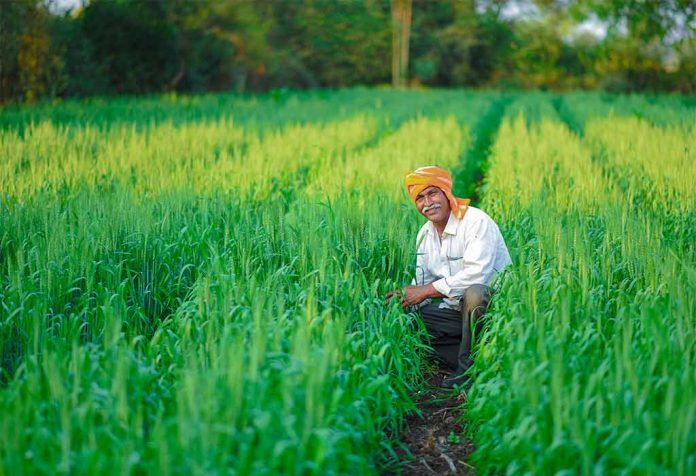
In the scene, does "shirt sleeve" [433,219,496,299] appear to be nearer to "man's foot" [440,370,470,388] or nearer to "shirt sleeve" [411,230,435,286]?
"shirt sleeve" [411,230,435,286]

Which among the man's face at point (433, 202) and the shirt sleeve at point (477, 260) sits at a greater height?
the man's face at point (433, 202)

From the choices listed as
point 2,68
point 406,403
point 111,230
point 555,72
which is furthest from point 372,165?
point 555,72

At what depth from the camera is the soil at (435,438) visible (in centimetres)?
310

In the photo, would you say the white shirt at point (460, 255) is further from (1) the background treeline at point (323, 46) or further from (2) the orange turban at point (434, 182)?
(1) the background treeline at point (323, 46)

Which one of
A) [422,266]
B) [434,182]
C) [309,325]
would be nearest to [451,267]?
[422,266]

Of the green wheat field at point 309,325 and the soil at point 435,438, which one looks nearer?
the green wheat field at point 309,325

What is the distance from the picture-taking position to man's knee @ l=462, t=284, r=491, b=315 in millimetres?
3984

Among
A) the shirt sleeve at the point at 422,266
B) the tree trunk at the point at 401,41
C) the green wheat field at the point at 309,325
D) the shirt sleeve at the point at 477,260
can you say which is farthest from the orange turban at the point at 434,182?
the tree trunk at the point at 401,41

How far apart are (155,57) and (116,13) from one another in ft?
8.94

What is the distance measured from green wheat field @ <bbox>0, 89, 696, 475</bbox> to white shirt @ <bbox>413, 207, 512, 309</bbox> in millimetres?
183

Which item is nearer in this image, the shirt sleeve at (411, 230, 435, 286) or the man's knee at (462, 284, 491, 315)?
the man's knee at (462, 284, 491, 315)

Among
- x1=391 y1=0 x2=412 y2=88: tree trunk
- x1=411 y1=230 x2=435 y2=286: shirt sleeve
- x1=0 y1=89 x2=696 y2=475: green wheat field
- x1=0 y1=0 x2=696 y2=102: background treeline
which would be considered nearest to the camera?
x1=0 y1=89 x2=696 y2=475: green wheat field

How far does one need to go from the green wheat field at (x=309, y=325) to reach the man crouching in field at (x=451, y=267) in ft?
0.53

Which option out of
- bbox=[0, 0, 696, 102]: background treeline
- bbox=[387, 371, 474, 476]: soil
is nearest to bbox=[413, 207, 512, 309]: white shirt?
bbox=[387, 371, 474, 476]: soil
